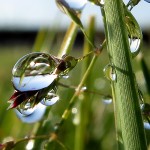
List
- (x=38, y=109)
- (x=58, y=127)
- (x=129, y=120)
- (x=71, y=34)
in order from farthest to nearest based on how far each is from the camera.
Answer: (x=71, y=34), (x=58, y=127), (x=38, y=109), (x=129, y=120)

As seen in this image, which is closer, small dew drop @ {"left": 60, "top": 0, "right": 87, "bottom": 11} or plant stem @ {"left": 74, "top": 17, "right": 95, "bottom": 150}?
small dew drop @ {"left": 60, "top": 0, "right": 87, "bottom": 11}

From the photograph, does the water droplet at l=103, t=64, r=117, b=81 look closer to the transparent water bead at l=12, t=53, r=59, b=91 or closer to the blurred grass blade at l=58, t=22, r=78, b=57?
the transparent water bead at l=12, t=53, r=59, b=91

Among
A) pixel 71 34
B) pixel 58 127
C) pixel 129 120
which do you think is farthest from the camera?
pixel 71 34

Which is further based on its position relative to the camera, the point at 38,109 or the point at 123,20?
the point at 38,109

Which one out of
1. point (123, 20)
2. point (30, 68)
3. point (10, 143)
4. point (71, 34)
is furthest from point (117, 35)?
point (71, 34)

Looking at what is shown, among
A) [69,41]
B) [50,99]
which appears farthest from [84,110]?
[50,99]

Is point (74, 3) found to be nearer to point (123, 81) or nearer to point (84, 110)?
point (123, 81)

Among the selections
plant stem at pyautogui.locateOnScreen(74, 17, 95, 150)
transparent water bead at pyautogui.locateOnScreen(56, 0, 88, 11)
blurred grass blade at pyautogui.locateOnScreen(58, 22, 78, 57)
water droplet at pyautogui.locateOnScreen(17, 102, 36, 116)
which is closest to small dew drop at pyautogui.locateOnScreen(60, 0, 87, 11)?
transparent water bead at pyautogui.locateOnScreen(56, 0, 88, 11)

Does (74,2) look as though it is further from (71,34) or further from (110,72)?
(71,34)
